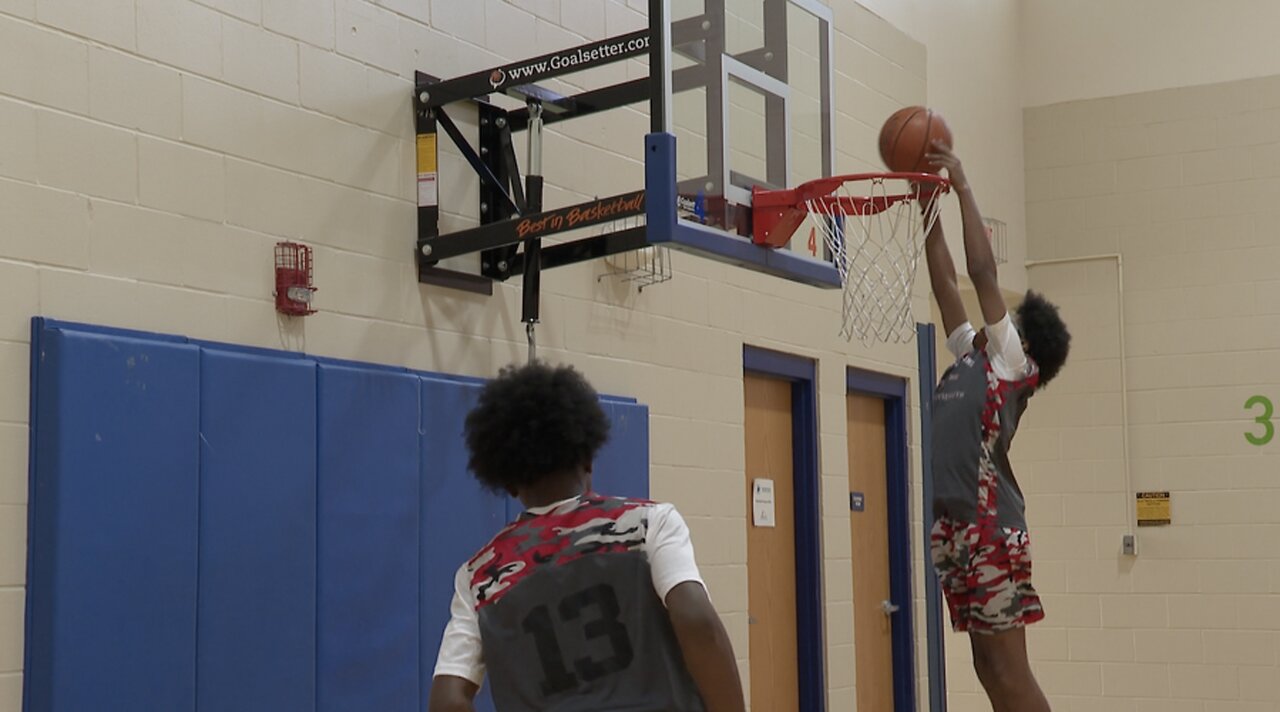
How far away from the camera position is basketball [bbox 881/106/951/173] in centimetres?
482

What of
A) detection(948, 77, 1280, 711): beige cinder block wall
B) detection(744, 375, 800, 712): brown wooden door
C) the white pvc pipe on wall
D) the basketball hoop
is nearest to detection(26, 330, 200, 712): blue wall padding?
the basketball hoop

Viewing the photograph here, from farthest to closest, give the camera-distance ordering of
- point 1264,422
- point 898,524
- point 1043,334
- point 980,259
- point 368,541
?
point 1264,422 → point 898,524 → point 1043,334 → point 980,259 → point 368,541

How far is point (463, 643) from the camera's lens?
284cm

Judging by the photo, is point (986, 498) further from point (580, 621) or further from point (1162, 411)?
point (1162, 411)

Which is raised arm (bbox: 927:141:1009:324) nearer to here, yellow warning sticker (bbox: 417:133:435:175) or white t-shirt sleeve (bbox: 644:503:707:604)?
yellow warning sticker (bbox: 417:133:435:175)

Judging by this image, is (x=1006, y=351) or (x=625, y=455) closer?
(x=1006, y=351)

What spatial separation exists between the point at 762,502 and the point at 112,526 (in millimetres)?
3525

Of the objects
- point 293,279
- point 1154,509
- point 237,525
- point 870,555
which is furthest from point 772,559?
point 1154,509

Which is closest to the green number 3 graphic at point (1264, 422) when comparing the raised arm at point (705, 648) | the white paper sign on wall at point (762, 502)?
the white paper sign on wall at point (762, 502)

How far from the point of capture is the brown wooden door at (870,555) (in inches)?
295

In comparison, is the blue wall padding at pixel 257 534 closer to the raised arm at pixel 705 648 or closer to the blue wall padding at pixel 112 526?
the blue wall padding at pixel 112 526

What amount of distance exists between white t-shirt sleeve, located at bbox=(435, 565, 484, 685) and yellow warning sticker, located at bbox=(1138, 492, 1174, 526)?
7.29 meters

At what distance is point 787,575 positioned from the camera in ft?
22.7

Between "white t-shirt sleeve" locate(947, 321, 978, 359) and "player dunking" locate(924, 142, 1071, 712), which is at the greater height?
"white t-shirt sleeve" locate(947, 321, 978, 359)
